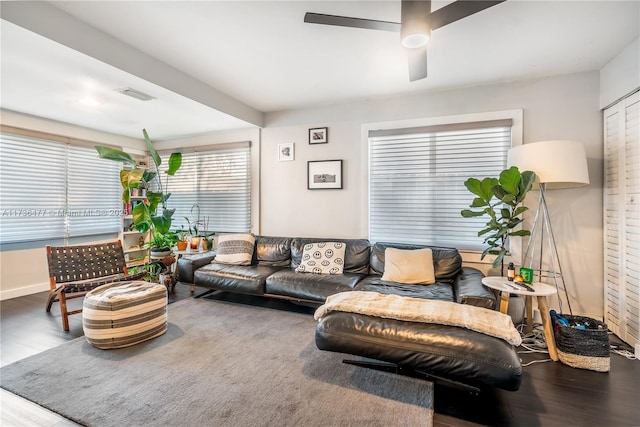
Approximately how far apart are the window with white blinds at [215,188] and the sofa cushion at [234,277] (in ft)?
3.87

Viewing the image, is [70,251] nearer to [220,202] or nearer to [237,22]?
[220,202]

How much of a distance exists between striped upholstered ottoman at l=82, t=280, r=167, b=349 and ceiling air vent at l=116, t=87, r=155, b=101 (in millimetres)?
2046

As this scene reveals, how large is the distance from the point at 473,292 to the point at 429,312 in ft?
2.63

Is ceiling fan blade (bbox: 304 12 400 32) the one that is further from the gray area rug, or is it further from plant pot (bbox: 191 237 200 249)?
plant pot (bbox: 191 237 200 249)

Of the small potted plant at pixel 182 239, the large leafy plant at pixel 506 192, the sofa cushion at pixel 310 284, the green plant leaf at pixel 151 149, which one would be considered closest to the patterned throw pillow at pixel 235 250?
the sofa cushion at pixel 310 284

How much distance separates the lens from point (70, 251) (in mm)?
3285

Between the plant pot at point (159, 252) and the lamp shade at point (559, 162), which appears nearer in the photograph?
the lamp shade at point (559, 162)

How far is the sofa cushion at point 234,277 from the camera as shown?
337 centimetres

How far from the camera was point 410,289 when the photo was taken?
2.93m

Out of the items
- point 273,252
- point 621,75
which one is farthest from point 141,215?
point 621,75

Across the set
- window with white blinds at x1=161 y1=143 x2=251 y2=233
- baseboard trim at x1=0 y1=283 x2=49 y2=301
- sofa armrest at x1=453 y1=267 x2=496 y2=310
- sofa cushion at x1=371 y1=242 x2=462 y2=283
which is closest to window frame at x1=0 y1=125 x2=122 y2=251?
baseboard trim at x1=0 y1=283 x2=49 y2=301

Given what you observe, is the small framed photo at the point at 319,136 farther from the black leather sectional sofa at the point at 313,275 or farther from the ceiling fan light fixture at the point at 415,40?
the ceiling fan light fixture at the point at 415,40

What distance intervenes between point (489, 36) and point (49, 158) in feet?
18.9

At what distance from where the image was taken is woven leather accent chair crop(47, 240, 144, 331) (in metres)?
2.94
